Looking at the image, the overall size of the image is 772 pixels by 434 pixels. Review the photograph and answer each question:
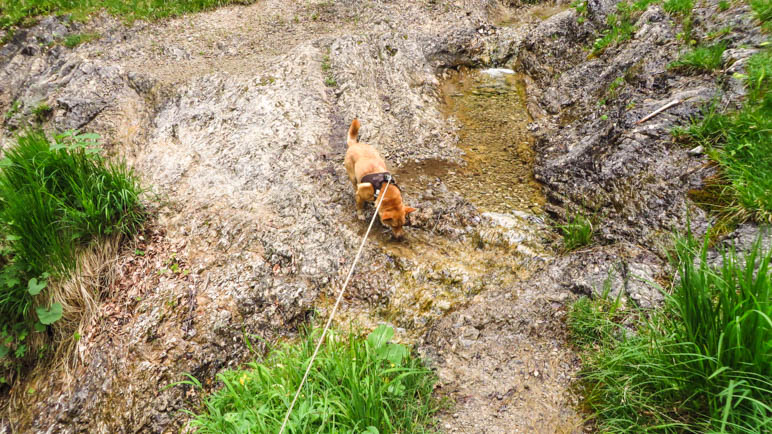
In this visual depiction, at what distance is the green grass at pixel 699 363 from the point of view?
1.71 metres

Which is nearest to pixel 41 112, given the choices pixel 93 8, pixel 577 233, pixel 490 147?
pixel 93 8

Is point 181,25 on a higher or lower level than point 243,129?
higher

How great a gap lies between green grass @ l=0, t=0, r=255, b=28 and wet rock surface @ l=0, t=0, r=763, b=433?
22.1 inches

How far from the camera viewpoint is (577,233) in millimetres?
3914

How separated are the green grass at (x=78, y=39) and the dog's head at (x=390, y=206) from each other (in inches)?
329

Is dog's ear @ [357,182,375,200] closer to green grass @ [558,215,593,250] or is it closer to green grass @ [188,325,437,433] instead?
green grass @ [188,325,437,433]

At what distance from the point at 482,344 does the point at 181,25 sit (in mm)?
10295

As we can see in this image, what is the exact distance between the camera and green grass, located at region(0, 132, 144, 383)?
4113 millimetres

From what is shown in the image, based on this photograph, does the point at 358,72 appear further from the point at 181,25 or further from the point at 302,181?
the point at 181,25

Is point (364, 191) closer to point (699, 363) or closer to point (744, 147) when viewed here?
point (699, 363)

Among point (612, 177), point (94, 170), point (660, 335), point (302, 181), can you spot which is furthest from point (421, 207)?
point (94, 170)

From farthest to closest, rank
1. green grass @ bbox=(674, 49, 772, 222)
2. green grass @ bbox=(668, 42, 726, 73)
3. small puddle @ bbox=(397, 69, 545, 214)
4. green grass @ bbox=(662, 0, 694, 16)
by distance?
1. green grass @ bbox=(662, 0, 694, 16)
2. small puddle @ bbox=(397, 69, 545, 214)
3. green grass @ bbox=(668, 42, 726, 73)
4. green grass @ bbox=(674, 49, 772, 222)

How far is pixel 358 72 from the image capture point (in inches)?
282

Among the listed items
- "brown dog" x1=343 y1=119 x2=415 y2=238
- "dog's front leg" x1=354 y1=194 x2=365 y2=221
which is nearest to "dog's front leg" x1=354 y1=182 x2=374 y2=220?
"brown dog" x1=343 y1=119 x2=415 y2=238
